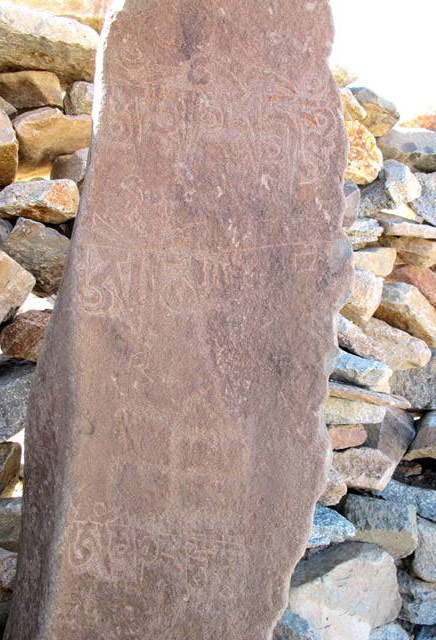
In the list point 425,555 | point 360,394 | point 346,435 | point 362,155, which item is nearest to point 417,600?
point 425,555

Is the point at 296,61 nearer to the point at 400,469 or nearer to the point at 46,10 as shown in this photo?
the point at 46,10

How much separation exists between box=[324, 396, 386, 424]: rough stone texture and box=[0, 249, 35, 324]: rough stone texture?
119 cm

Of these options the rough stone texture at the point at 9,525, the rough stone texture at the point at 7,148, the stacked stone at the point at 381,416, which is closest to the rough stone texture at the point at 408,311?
the stacked stone at the point at 381,416

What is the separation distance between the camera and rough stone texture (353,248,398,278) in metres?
3.26

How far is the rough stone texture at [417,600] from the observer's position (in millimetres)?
2945

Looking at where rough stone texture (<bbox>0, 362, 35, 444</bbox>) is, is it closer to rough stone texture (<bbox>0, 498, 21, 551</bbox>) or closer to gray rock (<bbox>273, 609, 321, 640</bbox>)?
rough stone texture (<bbox>0, 498, 21, 551</bbox>)

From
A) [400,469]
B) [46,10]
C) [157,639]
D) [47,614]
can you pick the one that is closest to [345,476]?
[400,469]

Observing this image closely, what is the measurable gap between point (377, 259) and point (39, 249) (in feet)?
5.03

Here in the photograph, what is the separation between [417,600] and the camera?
296cm

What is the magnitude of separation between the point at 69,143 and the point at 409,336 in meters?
1.68

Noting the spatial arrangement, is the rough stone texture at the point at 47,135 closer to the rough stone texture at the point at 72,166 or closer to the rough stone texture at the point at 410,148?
the rough stone texture at the point at 72,166

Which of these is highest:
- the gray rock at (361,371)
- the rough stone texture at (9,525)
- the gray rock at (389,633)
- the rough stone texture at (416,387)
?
the gray rock at (361,371)

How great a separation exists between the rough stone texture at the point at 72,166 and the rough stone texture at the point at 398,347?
1.39 metres

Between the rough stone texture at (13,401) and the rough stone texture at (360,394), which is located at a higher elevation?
the rough stone texture at (13,401)
